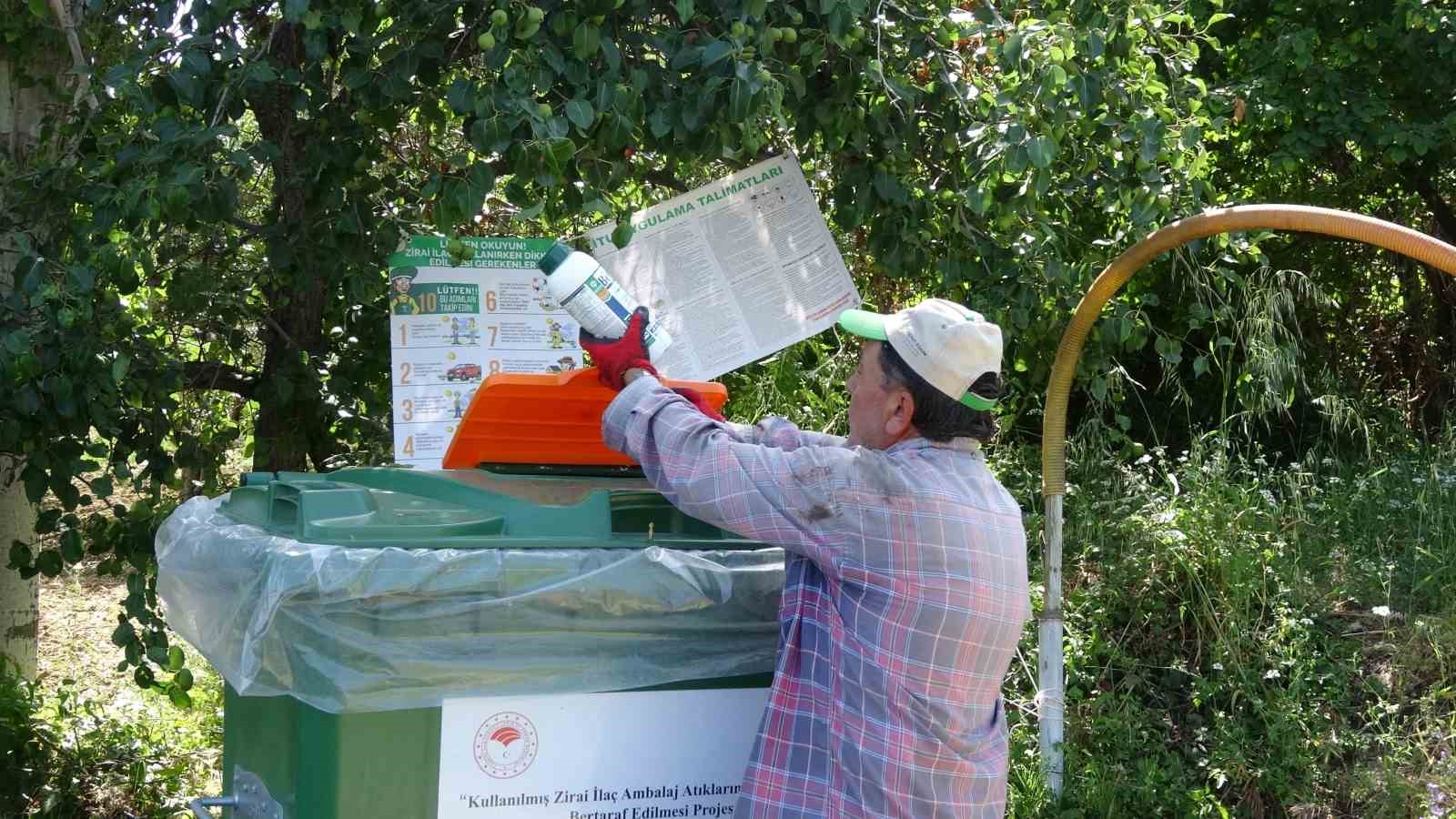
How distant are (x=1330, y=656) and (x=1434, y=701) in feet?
1.00

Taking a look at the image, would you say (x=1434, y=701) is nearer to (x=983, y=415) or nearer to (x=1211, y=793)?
(x=1211, y=793)

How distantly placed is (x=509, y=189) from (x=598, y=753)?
1.14 meters

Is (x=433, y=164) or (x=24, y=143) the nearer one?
(x=433, y=164)

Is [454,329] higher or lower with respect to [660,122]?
lower

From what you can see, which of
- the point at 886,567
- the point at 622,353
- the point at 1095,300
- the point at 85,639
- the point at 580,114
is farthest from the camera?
the point at 85,639

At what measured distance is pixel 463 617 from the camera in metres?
1.97

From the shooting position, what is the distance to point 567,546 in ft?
6.84

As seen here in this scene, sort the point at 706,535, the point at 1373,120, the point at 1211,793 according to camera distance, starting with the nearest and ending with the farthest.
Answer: the point at 706,535 < the point at 1211,793 < the point at 1373,120

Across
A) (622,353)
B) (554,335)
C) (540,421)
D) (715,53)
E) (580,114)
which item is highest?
(715,53)

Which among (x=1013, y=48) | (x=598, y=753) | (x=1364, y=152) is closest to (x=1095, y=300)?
(x=1013, y=48)

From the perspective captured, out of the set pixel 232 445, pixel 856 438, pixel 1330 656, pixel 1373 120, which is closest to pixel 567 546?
pixel 856 438

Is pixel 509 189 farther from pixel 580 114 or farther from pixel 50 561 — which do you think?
pixel 50 561

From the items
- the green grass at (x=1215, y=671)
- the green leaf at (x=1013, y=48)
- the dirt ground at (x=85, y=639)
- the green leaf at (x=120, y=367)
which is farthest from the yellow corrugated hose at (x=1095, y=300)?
the dirt ground at (x=85, y=639)

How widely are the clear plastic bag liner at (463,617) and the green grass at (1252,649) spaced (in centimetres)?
178
